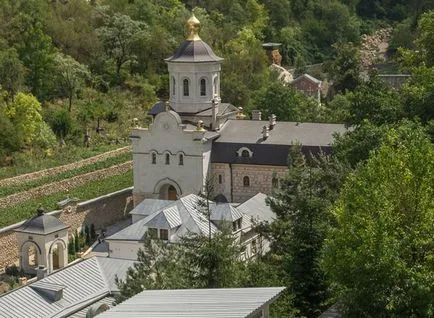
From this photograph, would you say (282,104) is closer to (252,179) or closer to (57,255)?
(252,179)

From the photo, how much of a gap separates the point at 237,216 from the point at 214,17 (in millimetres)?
39707

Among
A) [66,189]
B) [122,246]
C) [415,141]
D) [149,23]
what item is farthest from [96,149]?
[415,141]

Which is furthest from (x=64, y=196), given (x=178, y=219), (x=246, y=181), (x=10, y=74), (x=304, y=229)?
(x=304, y=229)

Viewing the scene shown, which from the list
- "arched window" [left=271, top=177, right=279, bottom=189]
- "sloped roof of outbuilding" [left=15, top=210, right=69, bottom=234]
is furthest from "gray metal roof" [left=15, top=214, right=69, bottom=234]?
"arched window" [left=271, top=177, right=279, bottom=189]

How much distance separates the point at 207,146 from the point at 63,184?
628 cm

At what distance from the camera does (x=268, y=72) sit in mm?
59344

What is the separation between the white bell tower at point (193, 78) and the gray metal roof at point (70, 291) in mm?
11241

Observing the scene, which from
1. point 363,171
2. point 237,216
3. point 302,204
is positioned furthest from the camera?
point 237,216

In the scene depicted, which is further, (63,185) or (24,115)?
(24,115)

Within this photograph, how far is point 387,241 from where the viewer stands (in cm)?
1781

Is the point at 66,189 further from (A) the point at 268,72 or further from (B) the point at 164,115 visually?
(A) the point at 268,72

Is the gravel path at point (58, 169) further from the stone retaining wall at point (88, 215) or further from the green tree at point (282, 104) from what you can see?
the green tree at point (282, 104)

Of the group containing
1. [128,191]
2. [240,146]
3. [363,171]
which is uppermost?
[363,171]

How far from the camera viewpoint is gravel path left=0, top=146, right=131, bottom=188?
37469mm
